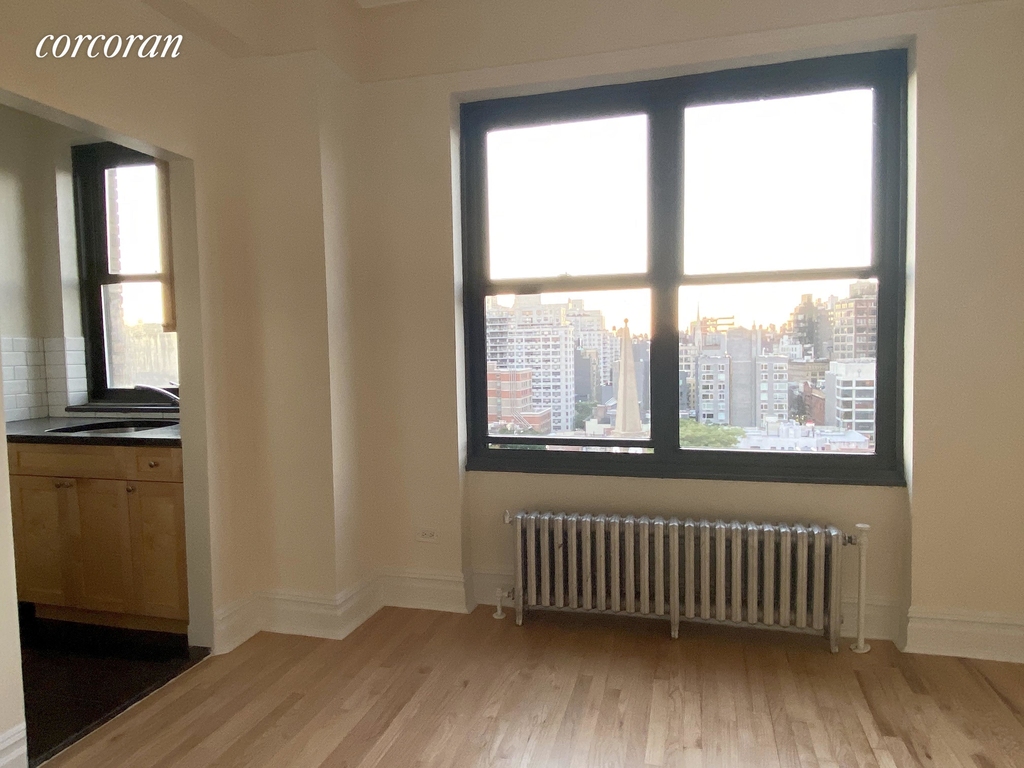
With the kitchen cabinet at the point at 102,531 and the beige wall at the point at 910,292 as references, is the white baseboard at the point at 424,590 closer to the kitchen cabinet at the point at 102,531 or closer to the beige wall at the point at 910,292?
the beige wall at the point at 910,292

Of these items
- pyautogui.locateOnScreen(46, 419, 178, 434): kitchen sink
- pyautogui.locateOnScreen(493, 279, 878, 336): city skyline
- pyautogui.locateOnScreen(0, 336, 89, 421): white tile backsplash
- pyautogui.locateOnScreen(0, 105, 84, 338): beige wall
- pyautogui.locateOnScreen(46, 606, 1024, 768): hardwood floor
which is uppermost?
pyautogui.locateOnScreen(0, 105, 84, 338): beige wall

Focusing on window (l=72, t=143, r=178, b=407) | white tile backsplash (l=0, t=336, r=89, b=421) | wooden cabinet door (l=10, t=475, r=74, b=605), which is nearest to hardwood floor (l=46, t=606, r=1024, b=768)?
wooden cabinet door (l=10, t=475, r=74, b=605)

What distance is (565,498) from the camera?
10.6 feet

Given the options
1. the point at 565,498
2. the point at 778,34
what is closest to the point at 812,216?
the point at 778,34

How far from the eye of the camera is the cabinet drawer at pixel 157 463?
113 inches

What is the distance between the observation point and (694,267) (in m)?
3.07

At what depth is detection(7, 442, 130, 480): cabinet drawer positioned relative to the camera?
2918 millimetres

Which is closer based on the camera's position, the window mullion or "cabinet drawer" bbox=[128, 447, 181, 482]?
"cabinet drawer" bbox=[128, 447, 181, 482]

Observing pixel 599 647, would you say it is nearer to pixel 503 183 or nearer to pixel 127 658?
pixel 127 658

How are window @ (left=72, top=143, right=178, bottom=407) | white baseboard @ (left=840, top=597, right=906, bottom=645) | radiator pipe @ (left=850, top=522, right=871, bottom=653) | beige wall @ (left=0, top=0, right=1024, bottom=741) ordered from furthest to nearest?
window @ (left=72, top=143, right=178, bottom=407) < white baseboard @ (left=840, top=597, right=906, bottom=645) < radiator pipe @ (left=850, top=522, right=871, bottom=653) < beige wall @ (left=0, top=0, right=1024, bottom=741)

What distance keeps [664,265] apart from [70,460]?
115 inches

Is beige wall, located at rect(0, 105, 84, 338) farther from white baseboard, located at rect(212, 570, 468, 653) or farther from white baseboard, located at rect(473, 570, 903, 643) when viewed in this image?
white baseboard, located at rect(473, 570, 903, 643)

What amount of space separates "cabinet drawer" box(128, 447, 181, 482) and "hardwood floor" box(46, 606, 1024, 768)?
0.83 m

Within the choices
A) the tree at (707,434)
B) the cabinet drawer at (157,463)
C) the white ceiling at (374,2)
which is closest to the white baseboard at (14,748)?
the cabinet drawer at (157,463)
